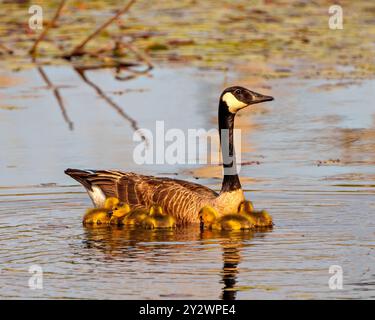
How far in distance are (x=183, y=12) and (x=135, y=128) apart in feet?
38.6

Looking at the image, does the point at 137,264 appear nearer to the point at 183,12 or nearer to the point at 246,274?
the point at 246,274

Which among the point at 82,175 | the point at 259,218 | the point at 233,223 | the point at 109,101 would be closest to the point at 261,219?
the point at 259,218

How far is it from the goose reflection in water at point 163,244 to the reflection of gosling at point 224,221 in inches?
Answer: 4.2

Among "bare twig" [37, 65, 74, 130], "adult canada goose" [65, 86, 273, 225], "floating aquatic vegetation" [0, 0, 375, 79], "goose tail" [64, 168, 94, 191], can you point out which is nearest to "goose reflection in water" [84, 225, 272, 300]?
"adult canada goose" [65, 86, 273, 225]

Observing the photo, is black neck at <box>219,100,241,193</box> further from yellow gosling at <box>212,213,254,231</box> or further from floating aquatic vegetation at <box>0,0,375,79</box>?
floating aquatic vegetation at <box>0,0,375,79</box>

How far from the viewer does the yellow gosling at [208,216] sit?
12.5 meters

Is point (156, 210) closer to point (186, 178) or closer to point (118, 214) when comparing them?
point (118, 214)

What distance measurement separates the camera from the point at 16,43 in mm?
25188

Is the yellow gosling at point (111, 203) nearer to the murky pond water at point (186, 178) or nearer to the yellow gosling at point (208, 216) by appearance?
the murky pond water at point (186, 178)

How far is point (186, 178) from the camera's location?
1478 centimetres
